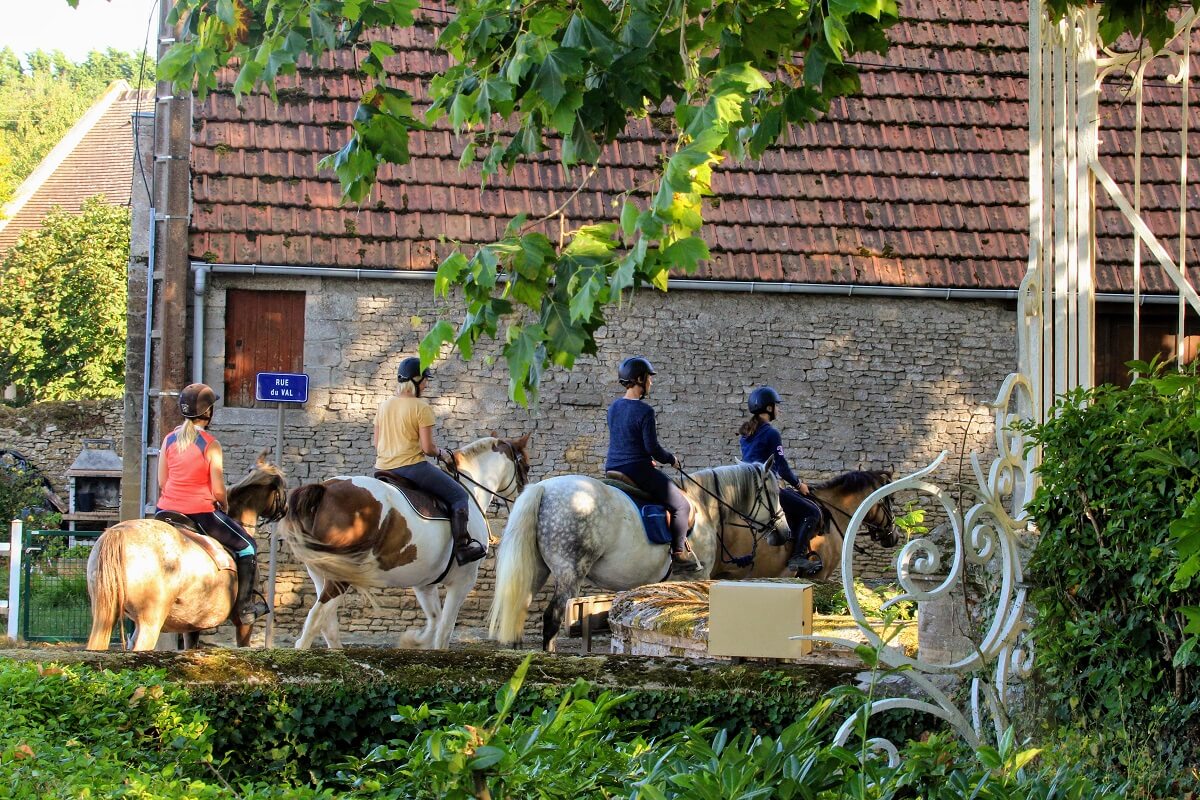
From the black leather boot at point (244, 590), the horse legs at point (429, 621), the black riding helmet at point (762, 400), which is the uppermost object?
the black riding helmet at point (762, 400)

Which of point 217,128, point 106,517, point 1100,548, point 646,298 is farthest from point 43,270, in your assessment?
point 1100,548

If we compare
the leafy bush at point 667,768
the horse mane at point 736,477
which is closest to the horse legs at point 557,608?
the horse mane at point 736,477

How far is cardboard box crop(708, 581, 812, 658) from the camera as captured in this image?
210 inches

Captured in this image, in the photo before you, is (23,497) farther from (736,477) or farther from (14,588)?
(736,477)

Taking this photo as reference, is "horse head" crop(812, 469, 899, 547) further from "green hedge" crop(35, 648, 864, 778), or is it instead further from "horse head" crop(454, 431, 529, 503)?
"green hedge" crop(35, 648, 864, 778)

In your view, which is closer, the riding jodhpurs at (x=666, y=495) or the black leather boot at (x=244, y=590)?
the black leather boot at (x=244, y=590)

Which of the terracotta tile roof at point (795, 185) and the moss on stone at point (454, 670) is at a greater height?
the terracotta tile roof at point (795, 185)

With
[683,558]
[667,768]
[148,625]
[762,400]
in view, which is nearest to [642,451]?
[683,558]

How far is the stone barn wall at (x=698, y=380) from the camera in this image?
45.0 feet

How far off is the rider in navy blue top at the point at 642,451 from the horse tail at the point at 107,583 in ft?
12.3

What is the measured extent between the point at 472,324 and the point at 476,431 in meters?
9.65

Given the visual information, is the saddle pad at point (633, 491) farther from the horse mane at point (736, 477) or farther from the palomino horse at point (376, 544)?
the palomino horse at point (376, 544)

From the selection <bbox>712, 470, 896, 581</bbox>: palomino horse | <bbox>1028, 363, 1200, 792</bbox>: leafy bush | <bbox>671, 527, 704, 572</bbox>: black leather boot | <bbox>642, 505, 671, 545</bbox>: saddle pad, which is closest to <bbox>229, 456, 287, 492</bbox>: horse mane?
<bbox>642, 505, 671, 545</bbox>: saddle pad

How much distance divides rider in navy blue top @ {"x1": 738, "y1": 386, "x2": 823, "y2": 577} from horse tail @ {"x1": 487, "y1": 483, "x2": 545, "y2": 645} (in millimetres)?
2267
